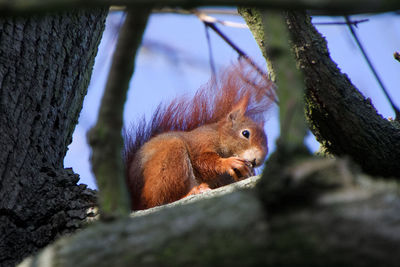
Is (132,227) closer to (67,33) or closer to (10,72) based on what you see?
(10,72)

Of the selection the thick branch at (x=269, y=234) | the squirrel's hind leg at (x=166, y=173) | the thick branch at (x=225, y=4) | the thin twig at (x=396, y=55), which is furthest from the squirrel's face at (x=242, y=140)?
the thick branch at (x=225, y=4)

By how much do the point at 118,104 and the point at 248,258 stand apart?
1.42 feet

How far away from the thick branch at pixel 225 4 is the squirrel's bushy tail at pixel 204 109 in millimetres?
2332

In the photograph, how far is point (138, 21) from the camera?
1033 mm

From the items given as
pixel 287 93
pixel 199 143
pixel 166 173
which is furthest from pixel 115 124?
pixel 199 143

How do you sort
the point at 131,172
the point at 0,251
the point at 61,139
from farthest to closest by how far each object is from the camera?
the point at 131,172 < the point at 61,139 < the point at 0,251

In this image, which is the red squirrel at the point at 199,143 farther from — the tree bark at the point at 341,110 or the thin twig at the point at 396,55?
the thin twig at the point at 396,55

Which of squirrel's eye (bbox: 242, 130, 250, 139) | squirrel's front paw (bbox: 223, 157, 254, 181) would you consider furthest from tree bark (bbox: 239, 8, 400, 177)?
squirrel's eye (bbox: 242, 130, 250, 139)

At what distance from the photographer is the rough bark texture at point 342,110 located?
191 cm

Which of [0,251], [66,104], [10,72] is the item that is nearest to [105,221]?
[0,251]

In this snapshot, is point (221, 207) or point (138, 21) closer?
point (221, 207)

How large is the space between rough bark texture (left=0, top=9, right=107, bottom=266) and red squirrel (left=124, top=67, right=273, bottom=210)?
79 centimetres

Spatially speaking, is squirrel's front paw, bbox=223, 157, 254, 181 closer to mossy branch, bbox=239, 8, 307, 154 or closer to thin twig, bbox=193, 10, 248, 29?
thin twig, bbox=193, 10, 248, 29

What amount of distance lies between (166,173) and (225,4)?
90.4 inches
